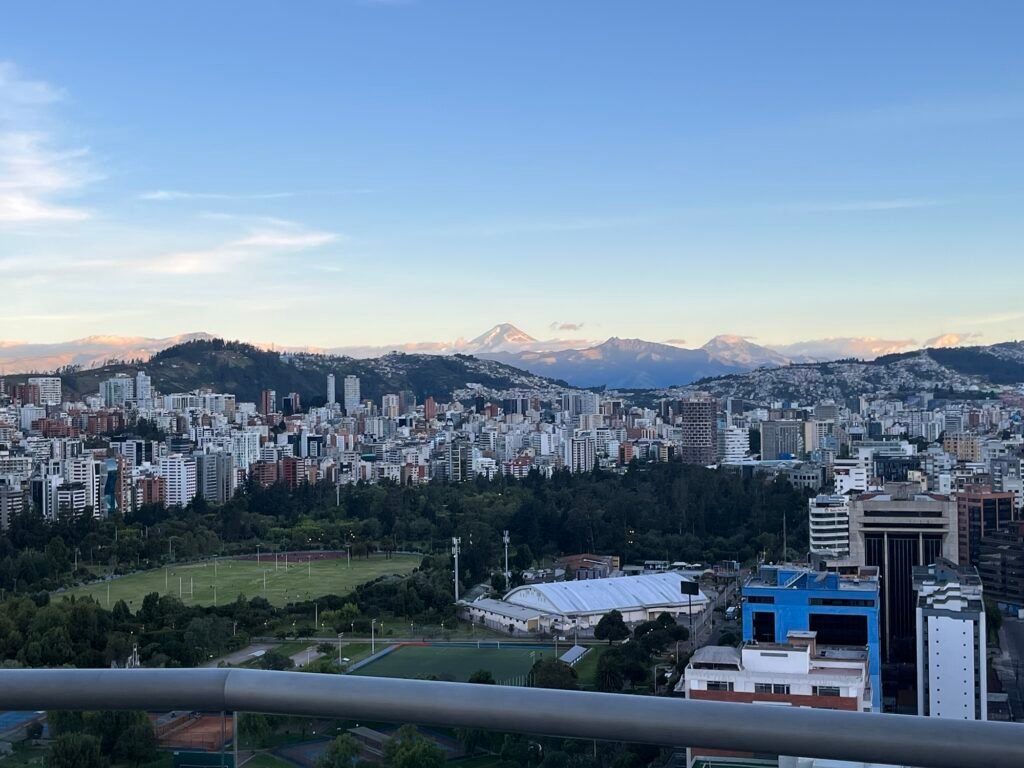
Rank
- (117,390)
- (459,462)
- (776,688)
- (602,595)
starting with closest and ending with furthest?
(776,688) < (602,595) < (459,462) < (117,390)

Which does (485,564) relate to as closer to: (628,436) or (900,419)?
(628,436)

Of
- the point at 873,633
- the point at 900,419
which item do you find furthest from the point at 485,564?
A: the point at 900,419

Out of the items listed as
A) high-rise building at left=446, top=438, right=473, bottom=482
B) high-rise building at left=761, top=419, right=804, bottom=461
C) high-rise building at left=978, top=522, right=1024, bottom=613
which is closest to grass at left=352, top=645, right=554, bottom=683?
high-rise building at left=978, top=522, right=1024, bottom=613

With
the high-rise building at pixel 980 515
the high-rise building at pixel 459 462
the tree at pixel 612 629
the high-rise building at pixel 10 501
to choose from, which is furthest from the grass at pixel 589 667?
the high-rise building at pixel 459 462

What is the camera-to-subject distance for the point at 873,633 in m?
6.79

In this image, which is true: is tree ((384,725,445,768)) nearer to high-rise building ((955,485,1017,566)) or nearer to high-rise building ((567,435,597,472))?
high-rise building ((955,485,1017,566))

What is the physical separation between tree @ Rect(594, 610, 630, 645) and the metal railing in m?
8.01

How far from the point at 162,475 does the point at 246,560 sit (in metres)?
5.43

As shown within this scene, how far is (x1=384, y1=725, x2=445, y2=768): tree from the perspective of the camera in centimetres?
59

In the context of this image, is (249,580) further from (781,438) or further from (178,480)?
(781,438)

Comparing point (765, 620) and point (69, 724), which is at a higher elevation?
point (69, 724)

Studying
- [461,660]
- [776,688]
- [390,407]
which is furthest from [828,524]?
[390,407]

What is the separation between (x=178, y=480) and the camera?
18000 mm

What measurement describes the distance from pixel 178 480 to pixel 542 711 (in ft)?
59.9
